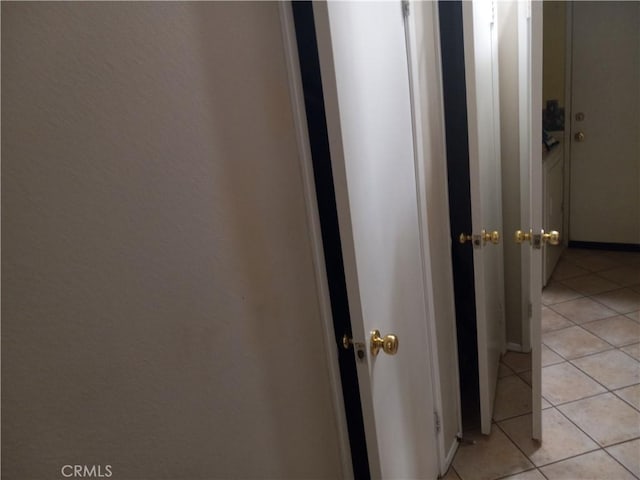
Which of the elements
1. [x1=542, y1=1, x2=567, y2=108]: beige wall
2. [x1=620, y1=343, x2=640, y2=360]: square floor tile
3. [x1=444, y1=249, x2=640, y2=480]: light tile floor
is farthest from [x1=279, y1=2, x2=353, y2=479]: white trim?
[x1=542, y1=1, x2=567, y2=108]: beige wall

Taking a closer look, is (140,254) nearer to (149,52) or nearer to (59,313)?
(59,313)

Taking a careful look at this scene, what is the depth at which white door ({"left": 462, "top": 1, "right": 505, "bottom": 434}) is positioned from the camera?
1.70m

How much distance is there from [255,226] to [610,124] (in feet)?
12.7

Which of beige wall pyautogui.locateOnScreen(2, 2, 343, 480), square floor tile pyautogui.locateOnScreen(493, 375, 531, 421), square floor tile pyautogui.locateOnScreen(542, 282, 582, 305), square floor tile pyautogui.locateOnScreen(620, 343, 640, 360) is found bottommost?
square floor tile pyautogui.locateOnScreen(493, 375, 531, 421)

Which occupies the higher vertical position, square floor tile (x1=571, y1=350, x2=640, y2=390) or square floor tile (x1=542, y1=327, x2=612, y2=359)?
square floor tile (x1=542, y1=327, x2=612, y2=359)

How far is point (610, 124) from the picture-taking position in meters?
3.80

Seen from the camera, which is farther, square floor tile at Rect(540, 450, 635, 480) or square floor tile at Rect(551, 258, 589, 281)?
square floor tile at Rect(551, 258, 589, 281)

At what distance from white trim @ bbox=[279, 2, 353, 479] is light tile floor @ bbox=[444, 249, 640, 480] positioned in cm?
93

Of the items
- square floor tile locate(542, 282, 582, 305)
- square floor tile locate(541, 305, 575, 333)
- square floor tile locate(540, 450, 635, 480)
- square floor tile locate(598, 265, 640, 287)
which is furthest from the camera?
square floor tile locate(598, 265, 640, 287)

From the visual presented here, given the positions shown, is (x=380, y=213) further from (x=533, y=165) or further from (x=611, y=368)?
(x=611, y=368)

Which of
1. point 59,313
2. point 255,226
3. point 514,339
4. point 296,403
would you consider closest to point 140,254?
point 59,313

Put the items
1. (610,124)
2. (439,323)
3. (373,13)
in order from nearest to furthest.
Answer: (373,13) → (439,323) → (610,124)

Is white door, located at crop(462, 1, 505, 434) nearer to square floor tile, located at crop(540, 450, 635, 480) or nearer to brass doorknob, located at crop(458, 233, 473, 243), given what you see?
brass doorknob, located at crop(458, 233, 473, 243)

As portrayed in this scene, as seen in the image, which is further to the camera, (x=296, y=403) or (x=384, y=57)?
(x=384, y=57)
